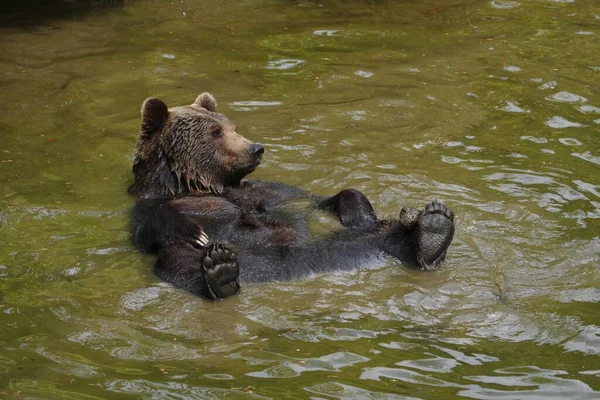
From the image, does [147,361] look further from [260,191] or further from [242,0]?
[242,0]

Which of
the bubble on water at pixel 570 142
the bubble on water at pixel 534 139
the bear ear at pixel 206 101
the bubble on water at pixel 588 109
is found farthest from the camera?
the bubble on water at pixel 588 109

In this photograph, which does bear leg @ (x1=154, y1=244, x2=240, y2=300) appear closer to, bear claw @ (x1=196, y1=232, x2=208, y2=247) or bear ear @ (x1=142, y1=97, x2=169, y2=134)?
bear claw @ (x1=196, y1=232, x2=208, y2=247)

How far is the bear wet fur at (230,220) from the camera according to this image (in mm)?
6391

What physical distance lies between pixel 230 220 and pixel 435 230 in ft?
5.40

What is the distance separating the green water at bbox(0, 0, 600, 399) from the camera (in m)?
5.25

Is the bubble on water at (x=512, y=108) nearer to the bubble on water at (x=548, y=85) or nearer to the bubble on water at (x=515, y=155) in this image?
the bubble on water at (x=548, y=85)

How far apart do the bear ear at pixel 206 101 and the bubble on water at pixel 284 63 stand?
11.0 feet

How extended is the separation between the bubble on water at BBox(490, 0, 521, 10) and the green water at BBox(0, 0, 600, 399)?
1.8 inches

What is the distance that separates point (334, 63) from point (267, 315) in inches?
239

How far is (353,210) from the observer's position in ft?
23.1

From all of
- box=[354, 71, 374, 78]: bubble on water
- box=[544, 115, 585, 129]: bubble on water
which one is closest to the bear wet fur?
box=[544, 115, 585, 129]: bubble on water

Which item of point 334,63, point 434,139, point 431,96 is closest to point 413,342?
point 434,139

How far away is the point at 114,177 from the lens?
27.9 feet

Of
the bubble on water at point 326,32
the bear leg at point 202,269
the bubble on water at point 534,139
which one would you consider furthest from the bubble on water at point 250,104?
the bear leg at point 202,269
